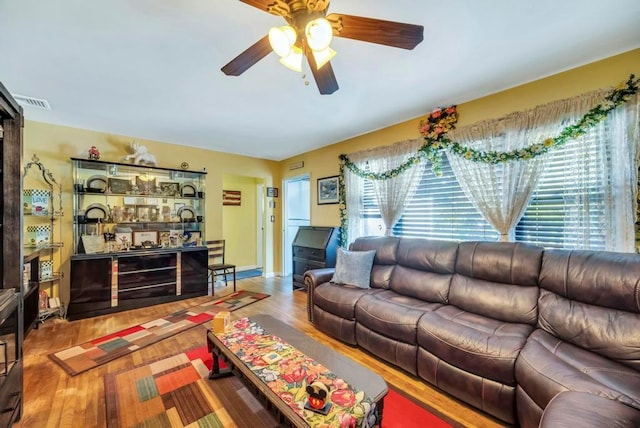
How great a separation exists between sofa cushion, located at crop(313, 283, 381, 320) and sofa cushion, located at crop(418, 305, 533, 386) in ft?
2.38

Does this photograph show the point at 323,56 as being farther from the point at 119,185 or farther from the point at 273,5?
the point at 119,185

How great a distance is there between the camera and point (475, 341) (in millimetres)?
1777

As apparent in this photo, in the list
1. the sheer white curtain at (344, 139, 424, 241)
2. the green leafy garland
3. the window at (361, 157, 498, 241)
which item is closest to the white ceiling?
the green leafy garland

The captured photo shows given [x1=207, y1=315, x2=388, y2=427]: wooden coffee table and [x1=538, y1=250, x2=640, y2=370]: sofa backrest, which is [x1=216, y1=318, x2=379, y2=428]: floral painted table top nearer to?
[x1=207, y1=315, x2=388, y2=427]: wooden coffee table

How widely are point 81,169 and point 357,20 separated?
4.21 meters

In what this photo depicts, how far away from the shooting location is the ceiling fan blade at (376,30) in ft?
4.20

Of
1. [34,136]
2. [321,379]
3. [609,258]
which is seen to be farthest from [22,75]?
[609,258]

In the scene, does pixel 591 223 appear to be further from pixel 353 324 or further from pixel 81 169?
Answer: pixel 81 169

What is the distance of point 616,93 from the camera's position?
6.66ft

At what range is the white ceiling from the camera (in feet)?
5.24

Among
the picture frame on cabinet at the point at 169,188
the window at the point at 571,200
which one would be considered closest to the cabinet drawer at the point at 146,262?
the picture frame on cabinet at the point at 169,188

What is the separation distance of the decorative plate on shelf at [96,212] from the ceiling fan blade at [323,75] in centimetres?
377

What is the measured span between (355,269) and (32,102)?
3.84 meters

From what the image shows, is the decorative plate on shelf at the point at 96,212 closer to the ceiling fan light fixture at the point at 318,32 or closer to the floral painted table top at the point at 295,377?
the floral painted table top at the point at 295,377
